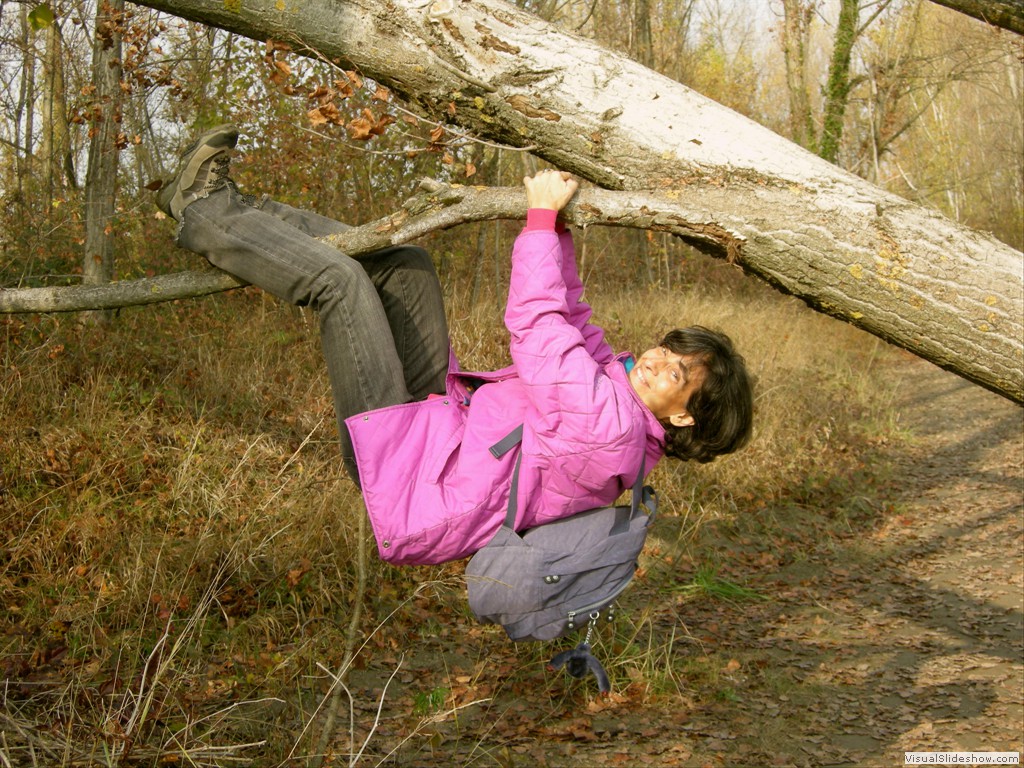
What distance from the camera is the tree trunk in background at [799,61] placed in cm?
1669

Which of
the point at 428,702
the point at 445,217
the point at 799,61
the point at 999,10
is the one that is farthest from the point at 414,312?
the point at 799,61

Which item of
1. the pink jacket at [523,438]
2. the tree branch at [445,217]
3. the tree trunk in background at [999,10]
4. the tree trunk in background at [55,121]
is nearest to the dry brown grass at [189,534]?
the pink jacket at [523,438]

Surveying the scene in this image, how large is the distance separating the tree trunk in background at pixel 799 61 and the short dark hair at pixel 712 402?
14.9 meters

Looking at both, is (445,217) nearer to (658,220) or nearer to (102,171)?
(658,220)

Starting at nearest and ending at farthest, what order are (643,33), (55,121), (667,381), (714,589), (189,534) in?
(667,381) → (189,534) → (714,589) → (55,121) → (643,33)

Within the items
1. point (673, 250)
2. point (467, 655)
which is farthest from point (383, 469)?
point (673, 250)

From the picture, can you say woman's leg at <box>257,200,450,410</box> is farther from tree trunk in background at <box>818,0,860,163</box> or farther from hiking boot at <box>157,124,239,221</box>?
tree trunk in background at <box>818,0,860,163</box>

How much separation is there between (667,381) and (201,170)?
1671mm

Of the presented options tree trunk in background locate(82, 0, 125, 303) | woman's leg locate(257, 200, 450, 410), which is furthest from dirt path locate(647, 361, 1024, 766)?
tree trunk in background locate(82, 0, 125, 303)

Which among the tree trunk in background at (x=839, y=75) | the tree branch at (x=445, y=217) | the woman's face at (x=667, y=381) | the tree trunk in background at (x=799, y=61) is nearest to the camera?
the tree branch at (x=445, y=217)

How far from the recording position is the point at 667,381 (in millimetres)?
2965

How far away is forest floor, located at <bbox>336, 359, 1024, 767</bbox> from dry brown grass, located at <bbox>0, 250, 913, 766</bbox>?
315 millimetres

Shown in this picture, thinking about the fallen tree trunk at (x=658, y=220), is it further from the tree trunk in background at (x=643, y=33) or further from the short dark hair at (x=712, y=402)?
the tree trunk in background at (x=643, y=33)

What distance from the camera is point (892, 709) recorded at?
18.2 ft
